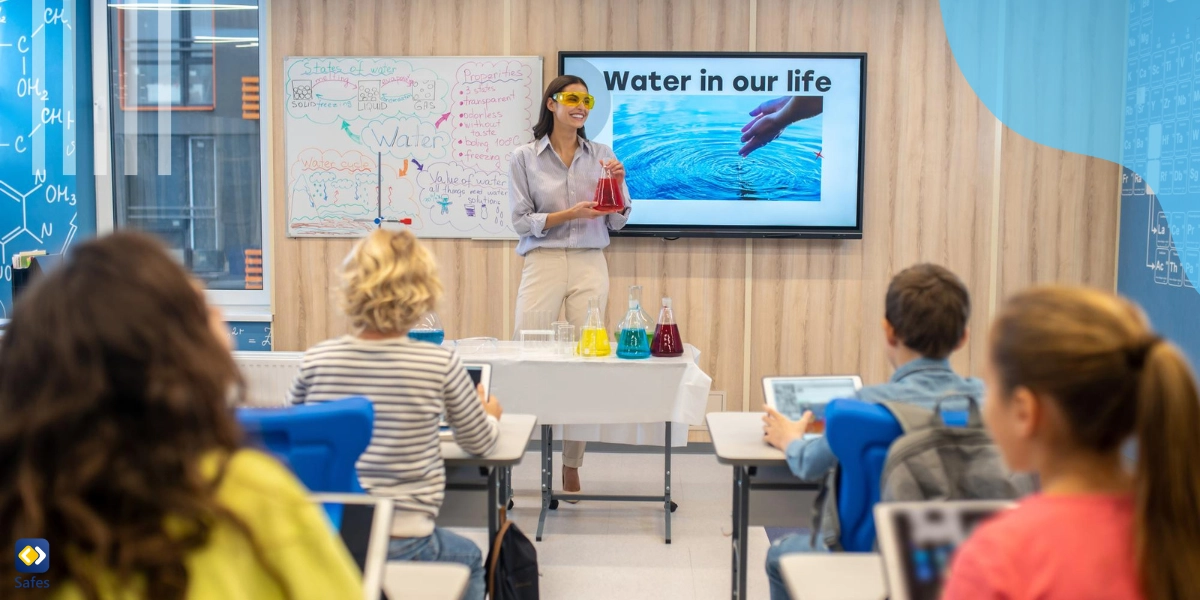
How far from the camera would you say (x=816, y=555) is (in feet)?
5.72

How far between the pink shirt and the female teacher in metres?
2.98

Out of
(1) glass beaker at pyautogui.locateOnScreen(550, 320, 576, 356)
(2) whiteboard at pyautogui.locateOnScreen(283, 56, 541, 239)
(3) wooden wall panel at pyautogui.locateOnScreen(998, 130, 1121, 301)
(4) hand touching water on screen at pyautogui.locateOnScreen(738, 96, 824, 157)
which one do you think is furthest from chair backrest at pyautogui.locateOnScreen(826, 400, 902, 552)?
(3) wooden wall panel at pyautogui.locateOnScreen(998, 130, 1121, 301)

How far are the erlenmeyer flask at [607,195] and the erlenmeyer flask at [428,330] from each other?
959mm

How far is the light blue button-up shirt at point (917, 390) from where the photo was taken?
180 cm

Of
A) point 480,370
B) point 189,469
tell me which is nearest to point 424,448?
point 480,370

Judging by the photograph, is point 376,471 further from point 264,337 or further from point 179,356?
point 264,337

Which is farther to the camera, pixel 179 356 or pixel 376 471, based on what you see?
pixel 376 471

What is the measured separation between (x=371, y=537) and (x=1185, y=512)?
96 centimetres

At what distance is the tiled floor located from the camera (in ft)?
10.2

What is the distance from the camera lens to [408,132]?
4645 mm

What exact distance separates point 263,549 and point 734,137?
13.2ft

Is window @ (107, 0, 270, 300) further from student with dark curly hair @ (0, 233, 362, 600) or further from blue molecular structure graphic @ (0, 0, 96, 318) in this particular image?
student with dark curly hair @ (0, 233, 362, 600)

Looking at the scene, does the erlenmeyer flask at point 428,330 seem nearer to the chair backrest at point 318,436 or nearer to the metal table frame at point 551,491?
the metal table frame at point 551,491

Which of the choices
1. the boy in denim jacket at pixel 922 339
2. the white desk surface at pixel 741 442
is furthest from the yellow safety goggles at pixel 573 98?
the boy in denim jacket at pixel 922 339
